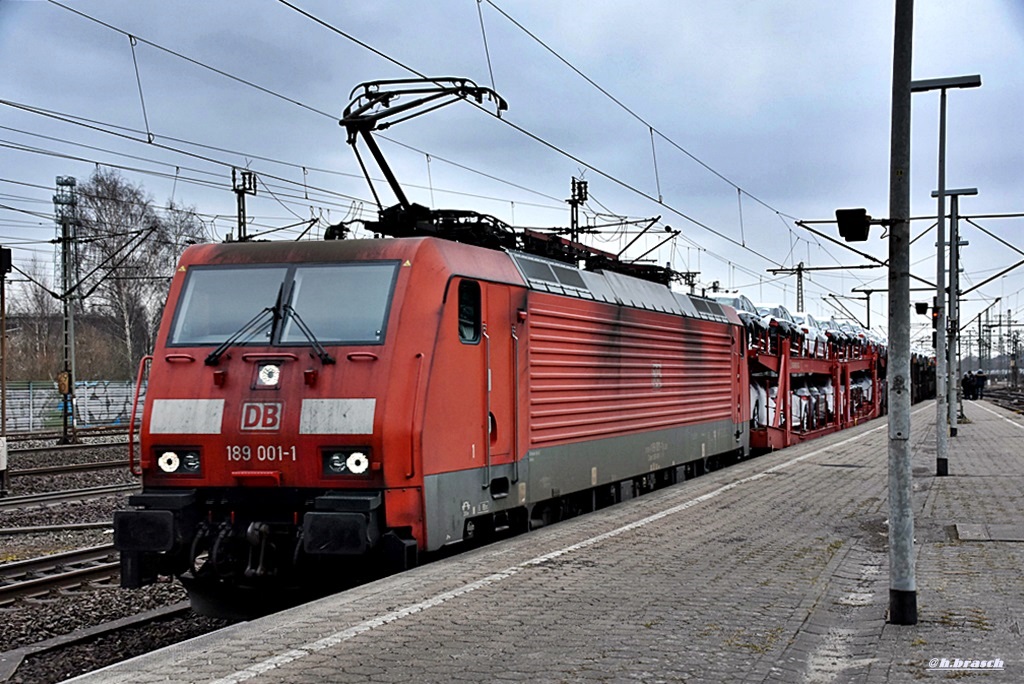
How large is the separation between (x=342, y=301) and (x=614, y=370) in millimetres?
5185

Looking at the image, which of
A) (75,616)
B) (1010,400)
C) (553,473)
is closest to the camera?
(75,616)

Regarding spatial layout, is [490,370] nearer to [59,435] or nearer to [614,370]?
[614,370]

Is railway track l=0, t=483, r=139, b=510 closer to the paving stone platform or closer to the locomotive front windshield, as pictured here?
the locomotive front windshield

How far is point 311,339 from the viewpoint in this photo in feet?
28.6

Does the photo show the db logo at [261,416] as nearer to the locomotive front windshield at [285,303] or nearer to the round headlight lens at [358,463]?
the locomotive front windshield at [285,303]

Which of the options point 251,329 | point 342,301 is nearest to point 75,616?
point 251,329

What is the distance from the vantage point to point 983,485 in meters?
16.6

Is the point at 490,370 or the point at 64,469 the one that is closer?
the point at 490,370

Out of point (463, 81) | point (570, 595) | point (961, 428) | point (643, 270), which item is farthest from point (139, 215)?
point (570, 595)

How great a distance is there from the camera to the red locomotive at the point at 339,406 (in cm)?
828

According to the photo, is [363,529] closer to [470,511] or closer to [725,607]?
[470,511]

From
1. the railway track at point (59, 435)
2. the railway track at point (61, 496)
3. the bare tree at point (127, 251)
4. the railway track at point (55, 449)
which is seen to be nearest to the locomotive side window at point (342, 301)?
the railway track at point (61, 496)

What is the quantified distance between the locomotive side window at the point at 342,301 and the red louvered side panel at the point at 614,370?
2.23 m

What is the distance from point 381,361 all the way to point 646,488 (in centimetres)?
774
